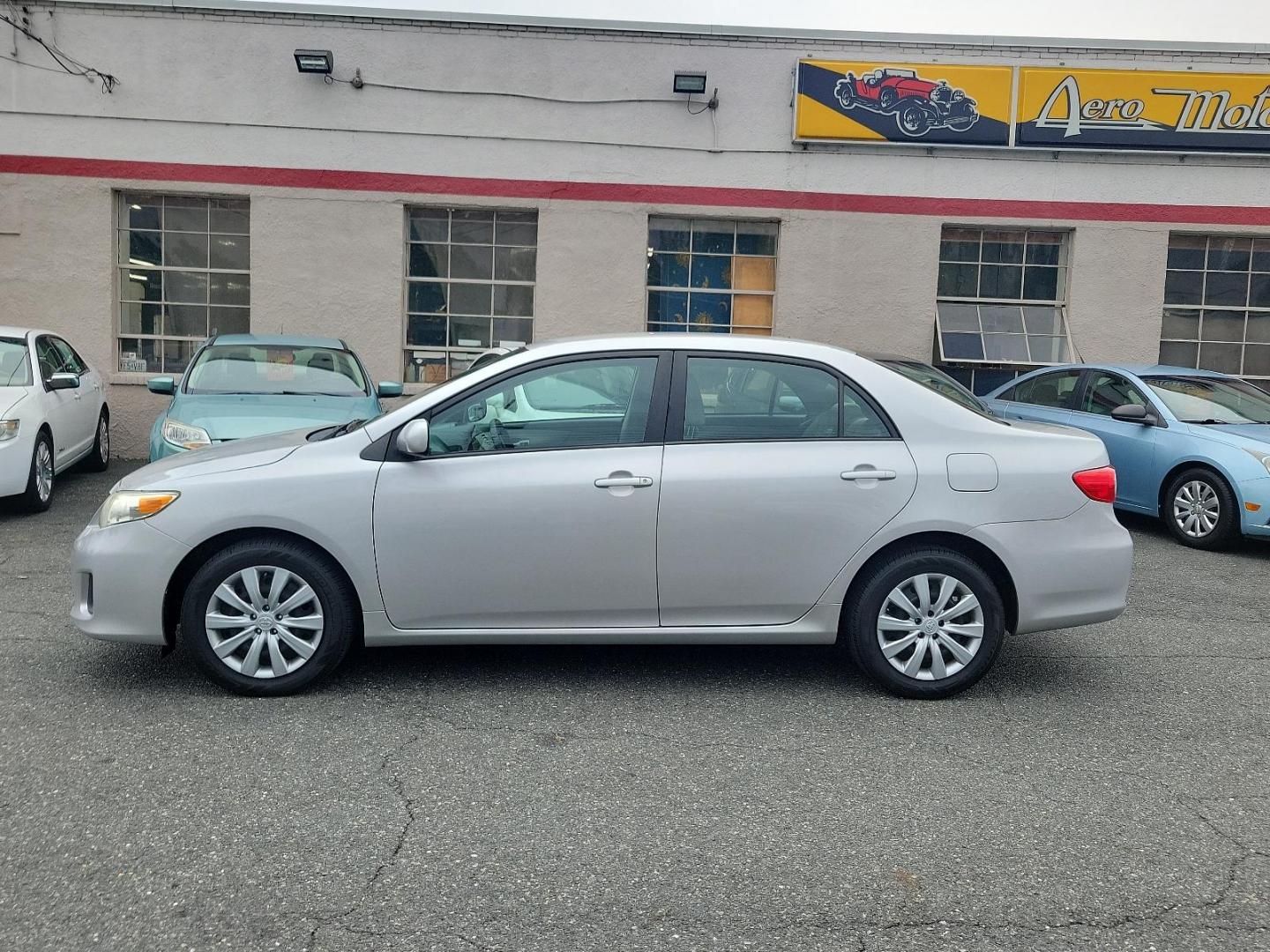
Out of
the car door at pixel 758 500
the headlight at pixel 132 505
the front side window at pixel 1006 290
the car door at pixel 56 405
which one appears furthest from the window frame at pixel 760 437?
the front side window at pixel 1006 290

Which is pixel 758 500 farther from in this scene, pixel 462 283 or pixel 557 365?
pixel 462 283

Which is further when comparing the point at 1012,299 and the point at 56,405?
the point at 1012,299

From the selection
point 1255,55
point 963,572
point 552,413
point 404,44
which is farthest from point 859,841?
point 1255,55

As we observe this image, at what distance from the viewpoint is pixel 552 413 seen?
16.6ft

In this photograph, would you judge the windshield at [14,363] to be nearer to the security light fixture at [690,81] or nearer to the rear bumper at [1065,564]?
the security light fixture at [690,81]

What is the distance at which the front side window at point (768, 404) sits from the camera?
505 centimetres

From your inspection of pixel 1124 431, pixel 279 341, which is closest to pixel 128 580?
pixel 279 341

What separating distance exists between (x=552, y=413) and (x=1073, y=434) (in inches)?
94.9

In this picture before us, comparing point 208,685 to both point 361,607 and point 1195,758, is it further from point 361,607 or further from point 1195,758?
point 1195,758

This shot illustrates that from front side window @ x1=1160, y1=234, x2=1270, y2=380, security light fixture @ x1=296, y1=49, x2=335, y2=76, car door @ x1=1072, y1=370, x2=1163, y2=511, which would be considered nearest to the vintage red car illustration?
front side window @ x1=1160, y1=234, x2=1270, y2=380

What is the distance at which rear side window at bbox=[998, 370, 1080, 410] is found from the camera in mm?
10719

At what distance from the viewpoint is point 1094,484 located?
5.06 meters

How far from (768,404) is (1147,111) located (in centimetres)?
1103

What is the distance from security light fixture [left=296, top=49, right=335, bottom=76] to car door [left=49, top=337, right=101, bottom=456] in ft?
14.1
